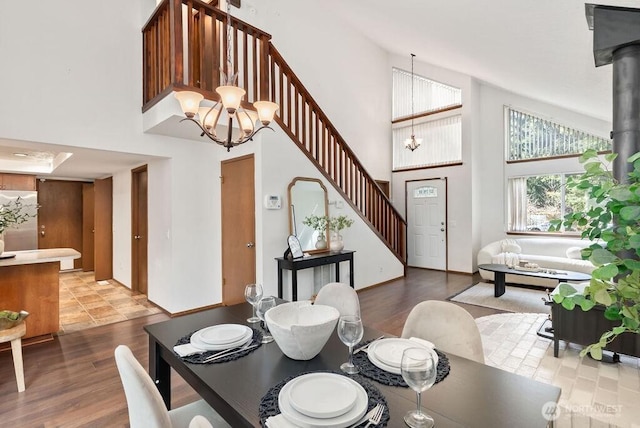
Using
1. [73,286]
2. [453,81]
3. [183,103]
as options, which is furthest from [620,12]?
[73,286]

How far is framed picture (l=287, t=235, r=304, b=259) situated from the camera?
12.9 feet

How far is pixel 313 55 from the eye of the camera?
20.1ft

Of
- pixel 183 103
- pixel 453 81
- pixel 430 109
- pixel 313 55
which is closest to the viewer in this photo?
pixel 183 103

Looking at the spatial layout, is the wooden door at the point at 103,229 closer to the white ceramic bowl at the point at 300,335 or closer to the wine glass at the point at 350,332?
the white ceramic bowl at the point at 300,335

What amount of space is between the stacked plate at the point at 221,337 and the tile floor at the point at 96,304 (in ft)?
10.5

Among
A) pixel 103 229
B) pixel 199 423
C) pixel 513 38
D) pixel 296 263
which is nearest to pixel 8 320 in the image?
pixel 296 263

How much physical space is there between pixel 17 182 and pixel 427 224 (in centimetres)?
810

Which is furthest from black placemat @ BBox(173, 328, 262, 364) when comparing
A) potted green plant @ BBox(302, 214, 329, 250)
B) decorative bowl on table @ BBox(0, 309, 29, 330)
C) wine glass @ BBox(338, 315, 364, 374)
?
potted green plant @ BBox(302, 214, 329, 250)

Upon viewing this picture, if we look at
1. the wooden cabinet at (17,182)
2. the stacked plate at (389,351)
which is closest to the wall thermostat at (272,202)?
the stacked plate at (389,351)

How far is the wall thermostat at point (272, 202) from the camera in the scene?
3928mm

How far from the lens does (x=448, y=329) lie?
162 cm

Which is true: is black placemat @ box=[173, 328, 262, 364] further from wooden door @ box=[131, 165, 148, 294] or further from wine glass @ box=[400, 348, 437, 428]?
wooden door @ box=[131, 165, 148, 294]

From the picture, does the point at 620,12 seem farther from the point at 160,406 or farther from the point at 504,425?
the point at 160,406

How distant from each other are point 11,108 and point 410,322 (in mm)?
4024
